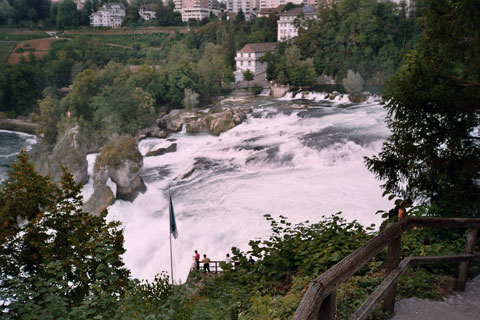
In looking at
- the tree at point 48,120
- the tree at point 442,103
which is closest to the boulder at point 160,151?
the tree at point 48,120

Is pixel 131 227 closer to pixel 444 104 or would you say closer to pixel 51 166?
pixel 51 166

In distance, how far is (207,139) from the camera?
3019cm

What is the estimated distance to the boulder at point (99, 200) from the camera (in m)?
23.2

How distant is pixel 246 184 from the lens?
73.8 ft

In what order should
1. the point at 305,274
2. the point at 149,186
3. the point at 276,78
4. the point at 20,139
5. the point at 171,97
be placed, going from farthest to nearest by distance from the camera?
the point at 276,78, the point at 171,97, the point at 20,139, the point at 149,186, the point at 305,274

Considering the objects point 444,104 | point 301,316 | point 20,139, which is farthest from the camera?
point 20,139

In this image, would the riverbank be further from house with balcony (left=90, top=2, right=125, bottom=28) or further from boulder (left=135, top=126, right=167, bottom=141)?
house with balcony (left=90, top=2, right=125, bottom=28)

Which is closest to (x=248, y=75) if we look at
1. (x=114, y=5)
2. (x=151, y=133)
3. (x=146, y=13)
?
(x=151, y=133)

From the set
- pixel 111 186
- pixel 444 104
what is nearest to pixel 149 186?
pixel 111 186

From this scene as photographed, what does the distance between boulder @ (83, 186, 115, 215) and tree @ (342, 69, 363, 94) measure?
84.5 feet

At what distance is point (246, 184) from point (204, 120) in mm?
11540

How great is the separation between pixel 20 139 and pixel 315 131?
23602mm

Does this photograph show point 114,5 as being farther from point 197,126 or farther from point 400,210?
point 400,210

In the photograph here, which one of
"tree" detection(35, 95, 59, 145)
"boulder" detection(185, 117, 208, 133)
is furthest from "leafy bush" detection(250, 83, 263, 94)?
"tree" detection(35, 95, 59, 145)
